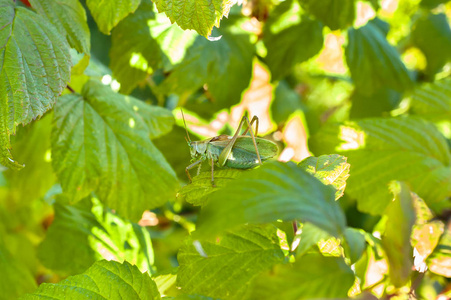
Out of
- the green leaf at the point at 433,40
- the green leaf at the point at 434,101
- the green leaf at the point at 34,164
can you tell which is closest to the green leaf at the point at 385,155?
the green leaf at the point at 434,101

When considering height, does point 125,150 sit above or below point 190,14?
below

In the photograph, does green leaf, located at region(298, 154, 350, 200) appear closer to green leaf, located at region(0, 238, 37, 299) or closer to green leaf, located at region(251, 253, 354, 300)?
green leaf, located at region(251, 253, 354, 300)

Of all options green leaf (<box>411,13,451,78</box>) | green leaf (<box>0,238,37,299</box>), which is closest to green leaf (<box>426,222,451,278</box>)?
green leaf (<box>0,238,37,299</box>)

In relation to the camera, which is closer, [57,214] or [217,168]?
[217,168]

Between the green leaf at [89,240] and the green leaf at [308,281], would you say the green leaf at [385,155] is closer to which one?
the green leaf at [89,240]

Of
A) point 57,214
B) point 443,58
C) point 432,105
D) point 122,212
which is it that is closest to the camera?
point 122,212

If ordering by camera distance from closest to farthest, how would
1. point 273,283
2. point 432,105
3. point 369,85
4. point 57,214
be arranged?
point 273,283
point 57,214
point 432,105
point 369,85

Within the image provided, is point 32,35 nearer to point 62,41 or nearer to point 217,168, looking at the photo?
point 62,41

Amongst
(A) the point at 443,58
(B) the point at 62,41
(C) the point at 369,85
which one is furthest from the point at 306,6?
(A) the point at 443,58

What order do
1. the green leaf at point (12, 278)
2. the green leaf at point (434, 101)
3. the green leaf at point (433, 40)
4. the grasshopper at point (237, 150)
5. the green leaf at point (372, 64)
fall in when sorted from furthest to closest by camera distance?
the green leaf at point (433, 40)
the green leaf at point (372, 64)
the green leaf at point (434, 101)
the green leaf at point (12, 278)
the grasshopper at point (237, 150)
